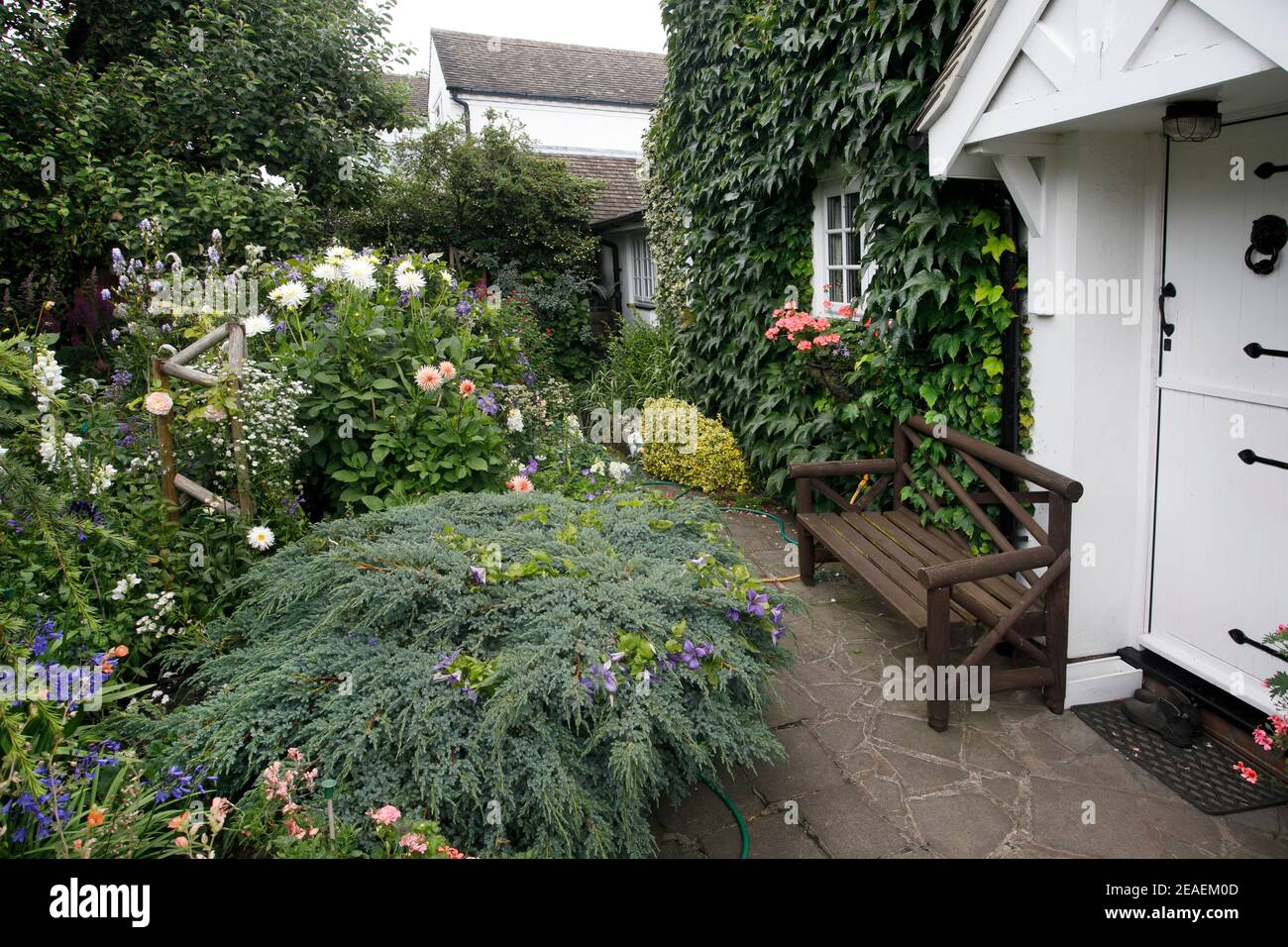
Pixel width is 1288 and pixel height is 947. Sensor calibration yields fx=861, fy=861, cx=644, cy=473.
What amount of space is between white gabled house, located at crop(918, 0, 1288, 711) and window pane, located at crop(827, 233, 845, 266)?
226 centimetres

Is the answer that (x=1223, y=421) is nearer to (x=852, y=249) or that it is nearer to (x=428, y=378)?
(x=852, y=249)

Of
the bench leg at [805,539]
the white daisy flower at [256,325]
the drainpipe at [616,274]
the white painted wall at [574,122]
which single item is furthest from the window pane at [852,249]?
the white painted wall at [574,122]

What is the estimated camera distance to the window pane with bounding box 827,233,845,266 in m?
6.76

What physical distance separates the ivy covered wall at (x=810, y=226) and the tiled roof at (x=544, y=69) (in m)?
12.5

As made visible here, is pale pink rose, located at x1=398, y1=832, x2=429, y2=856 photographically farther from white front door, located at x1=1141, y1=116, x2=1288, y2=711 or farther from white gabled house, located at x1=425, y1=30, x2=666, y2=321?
white gabled house, located at x1=425, y1=30, x2=666, y2=321

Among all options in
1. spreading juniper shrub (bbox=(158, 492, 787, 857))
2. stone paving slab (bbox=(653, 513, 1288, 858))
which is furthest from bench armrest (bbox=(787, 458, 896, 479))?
spreading juniper shrub (bbox=(158, 492, 787, 857))

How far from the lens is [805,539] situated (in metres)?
5.70

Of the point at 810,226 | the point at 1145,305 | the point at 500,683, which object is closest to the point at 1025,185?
the point at 1145,305

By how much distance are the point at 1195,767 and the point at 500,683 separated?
2888 mm

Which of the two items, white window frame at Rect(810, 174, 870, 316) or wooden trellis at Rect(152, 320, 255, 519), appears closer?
wooden trellis at Rect(152, 320, 255, 519)

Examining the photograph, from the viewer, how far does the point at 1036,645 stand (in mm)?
4059

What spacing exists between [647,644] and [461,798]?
760 mm

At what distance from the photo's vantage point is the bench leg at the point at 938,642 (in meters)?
3.87
